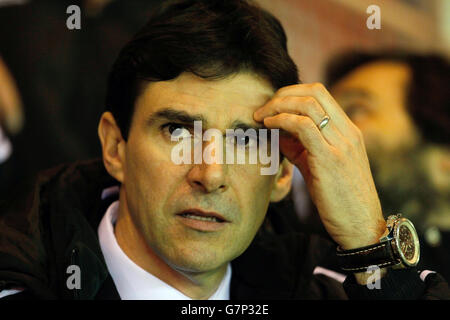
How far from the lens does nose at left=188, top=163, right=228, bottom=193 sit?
147cm

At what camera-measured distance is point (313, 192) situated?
164 centimetres

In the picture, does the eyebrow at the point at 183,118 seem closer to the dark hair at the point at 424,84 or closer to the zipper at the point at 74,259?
the zipper at the point at 74,259

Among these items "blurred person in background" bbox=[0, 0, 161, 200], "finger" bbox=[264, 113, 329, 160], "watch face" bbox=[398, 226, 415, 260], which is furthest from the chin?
"blurred person in background" bbox=[0, 0, 161, 200]

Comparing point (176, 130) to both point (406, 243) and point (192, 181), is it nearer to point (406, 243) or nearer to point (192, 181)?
point (192, 181)

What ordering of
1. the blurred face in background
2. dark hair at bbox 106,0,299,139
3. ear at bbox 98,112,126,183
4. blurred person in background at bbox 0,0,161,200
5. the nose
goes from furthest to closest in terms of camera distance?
the blurred face in background → blurred person in background at bbox 0,0,161,200 → ear at bbox 98,112,126,183 → dark hair at bbox 106,0,299,139 → the nose

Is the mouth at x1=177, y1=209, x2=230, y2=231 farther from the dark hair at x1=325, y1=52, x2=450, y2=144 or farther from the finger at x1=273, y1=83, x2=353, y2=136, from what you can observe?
the dark hair at x1=325, y1=52, x2=450, y2=144

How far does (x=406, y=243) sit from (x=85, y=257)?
2.82 ft

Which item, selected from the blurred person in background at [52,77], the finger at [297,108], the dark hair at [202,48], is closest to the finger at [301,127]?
the finger at [297,108]

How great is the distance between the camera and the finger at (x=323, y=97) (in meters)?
1.57

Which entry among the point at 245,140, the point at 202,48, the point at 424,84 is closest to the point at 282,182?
the point at 245,140

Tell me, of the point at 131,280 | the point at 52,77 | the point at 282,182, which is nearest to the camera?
the point at 131,280

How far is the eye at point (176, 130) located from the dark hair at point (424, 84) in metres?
1.60

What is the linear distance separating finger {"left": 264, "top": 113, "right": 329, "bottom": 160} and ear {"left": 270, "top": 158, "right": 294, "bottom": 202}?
0.25 meters

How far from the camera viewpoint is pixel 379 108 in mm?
2906
